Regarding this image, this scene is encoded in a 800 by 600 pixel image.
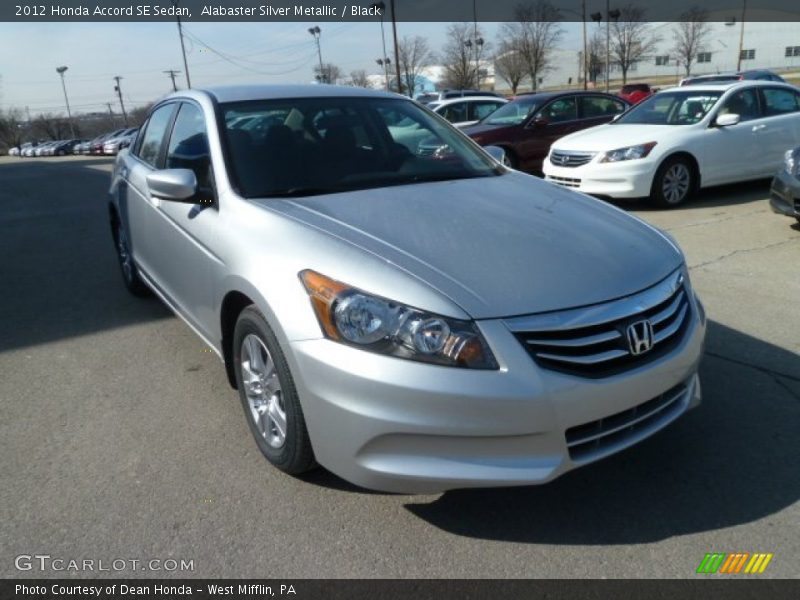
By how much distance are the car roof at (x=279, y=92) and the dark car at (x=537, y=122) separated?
6.58m

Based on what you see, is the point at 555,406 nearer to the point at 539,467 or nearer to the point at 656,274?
the point at 539,467

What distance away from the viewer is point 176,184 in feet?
10.4

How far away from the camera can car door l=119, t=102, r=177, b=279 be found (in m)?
4.37

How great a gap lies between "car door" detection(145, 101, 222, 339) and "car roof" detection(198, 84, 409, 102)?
0.53 ft

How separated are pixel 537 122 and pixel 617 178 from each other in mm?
3264

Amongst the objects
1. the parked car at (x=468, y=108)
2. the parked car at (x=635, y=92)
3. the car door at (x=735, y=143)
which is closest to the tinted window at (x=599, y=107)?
the parked car at (x=468, y=108)

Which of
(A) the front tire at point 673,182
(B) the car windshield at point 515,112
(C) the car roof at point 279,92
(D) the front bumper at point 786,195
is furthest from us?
(B) the car windshield at point 515,112

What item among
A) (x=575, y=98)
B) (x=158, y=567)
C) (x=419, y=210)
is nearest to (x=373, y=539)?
(x=158, y=567)

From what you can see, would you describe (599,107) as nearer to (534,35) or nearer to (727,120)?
(727,120)

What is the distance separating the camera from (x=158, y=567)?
2369mm

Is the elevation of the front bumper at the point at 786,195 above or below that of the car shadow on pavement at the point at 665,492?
above

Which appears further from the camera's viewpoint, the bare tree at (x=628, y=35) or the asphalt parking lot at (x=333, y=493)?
the bare tree at (x=628, y=35)

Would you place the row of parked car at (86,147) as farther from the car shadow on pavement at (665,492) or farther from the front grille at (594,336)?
the front grille at (594,336)

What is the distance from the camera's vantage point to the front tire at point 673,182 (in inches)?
323
